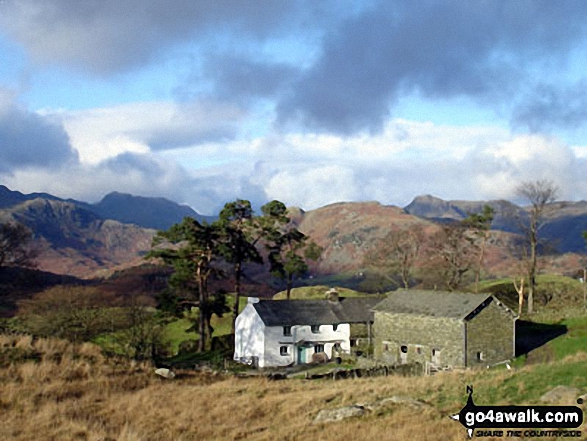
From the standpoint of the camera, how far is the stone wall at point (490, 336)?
168ft

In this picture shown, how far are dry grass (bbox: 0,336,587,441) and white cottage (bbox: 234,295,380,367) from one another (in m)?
31.3

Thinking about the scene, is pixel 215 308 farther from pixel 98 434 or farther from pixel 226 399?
pixel 98 434

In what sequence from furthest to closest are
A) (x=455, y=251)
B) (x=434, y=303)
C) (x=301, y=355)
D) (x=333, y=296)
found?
(x=455, y=251), (x=333, y=296), (x=301, y=355), (x=434, y=303)

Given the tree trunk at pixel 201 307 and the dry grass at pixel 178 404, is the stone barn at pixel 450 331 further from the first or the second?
the dry grass at pixel 178 404

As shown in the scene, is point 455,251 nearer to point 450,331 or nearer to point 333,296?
point 333,296

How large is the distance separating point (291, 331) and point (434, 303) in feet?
50.7

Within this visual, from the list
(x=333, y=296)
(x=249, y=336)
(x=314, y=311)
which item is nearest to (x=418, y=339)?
(x=314, y=311)

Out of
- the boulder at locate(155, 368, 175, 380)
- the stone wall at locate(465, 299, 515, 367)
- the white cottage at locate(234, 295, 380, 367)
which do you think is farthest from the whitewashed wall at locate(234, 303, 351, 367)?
the boulder at locate(155, 368, 175, 380)

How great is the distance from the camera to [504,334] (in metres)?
53.0

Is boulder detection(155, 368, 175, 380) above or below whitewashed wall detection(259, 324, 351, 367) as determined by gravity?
above

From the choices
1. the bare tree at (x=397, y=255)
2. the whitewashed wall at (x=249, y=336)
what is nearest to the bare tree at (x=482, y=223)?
the bare tree at (x=397, y=255)

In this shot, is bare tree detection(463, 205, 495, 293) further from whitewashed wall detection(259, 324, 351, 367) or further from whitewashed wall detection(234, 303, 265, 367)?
whitewashed wall detection(234, 303, 265, 367)

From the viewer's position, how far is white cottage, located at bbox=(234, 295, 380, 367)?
59781 millimetres

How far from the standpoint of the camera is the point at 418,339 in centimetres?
5388
